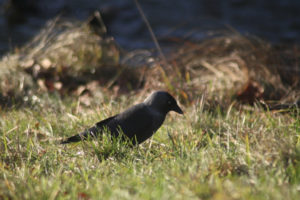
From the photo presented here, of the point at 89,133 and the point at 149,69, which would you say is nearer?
the point at 89,133

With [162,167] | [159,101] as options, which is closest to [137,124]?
[159,101]

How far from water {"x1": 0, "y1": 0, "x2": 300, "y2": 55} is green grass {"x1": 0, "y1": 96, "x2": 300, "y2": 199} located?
16.3 feet

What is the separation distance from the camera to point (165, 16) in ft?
29.8

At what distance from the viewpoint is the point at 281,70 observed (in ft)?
15.9

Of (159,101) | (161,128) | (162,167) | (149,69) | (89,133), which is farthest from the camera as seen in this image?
(149,69)

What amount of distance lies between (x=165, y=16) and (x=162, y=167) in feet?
23.3

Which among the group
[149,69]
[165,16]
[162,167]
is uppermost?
[165,16]

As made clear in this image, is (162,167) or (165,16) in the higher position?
(165,16)

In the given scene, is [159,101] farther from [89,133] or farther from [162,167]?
[162,167]

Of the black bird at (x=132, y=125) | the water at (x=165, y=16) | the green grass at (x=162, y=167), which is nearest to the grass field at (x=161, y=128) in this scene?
the green grass at (x=162, y=167)

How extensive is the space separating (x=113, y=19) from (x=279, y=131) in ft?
22.0

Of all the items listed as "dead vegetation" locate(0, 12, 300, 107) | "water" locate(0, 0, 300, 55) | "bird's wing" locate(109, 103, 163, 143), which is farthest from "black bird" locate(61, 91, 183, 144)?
"water" locate(0, 0, 300, 55)

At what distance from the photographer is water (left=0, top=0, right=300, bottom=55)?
8164 mm

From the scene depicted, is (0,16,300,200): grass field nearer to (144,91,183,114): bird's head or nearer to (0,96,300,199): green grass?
(0,96,300,199): green grass
